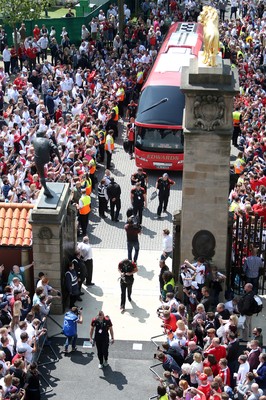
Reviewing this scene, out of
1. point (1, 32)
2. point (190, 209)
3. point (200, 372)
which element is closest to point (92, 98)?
point (1, 32)

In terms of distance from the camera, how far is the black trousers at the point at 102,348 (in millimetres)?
18609

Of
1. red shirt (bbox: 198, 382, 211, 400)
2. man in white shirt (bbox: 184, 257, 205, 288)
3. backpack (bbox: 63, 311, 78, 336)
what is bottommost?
backpack (bbox: 63, 311, 78, 336)

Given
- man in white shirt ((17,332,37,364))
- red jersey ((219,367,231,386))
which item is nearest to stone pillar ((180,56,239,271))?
red jersey ((219,367,231,386))

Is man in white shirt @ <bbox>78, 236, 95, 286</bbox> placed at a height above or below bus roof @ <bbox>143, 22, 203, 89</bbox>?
below

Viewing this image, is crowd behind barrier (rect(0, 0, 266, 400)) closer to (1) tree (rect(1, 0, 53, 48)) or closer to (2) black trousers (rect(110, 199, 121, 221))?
(2) black trousers (rect(110, 199, 121, 221))

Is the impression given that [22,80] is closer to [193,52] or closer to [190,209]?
[193,52]

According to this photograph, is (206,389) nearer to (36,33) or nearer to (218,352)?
(218,352)

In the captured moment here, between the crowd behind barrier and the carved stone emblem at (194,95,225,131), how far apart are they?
2.90 m

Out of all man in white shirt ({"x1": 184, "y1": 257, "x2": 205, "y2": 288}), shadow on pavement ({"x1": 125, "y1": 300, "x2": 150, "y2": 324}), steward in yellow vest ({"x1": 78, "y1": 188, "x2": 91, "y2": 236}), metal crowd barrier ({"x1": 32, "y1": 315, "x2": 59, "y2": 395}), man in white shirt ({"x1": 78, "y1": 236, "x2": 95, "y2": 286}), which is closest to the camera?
metal crowd barrier ({"x1": 32, "y1": 315, "x2": 59, "y2": 395})

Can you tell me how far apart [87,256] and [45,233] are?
1.89 metres

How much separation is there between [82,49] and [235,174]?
15.8 m

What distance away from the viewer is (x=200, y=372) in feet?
55.6

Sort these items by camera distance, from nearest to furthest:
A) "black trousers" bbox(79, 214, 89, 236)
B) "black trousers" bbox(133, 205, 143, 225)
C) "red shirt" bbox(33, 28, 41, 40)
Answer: "black trousers" bbox(79, 214, 89, 236) < "black trousers" bbox(133, 205, 143, 225) < "red shirt" bbox(33, 28, 41, 40)

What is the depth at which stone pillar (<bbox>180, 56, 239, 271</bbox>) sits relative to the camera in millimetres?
19656
